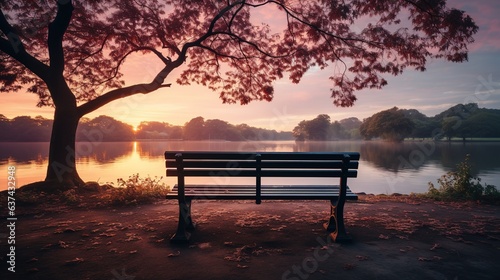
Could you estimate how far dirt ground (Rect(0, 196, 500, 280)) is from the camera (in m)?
3.61

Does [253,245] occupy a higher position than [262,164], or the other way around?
[262,164]

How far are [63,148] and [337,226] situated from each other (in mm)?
9351

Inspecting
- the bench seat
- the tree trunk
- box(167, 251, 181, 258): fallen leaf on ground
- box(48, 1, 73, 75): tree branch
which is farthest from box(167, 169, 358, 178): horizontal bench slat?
box(48, 1, 73, 75): tree branch

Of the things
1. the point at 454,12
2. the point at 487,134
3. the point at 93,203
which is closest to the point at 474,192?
the point at 454,12

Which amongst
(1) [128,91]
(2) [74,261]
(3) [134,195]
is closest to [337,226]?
(2) [74,261]

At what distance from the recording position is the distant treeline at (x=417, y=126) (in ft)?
334

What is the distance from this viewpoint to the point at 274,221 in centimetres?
577

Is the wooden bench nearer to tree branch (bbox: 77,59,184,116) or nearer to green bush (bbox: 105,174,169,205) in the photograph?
green bush (bbox: 105,174,169,205)

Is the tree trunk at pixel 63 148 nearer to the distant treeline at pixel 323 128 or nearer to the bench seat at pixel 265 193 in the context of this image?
the bench seat at pixel 265 193

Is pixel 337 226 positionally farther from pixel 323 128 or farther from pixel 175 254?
pixel 323 128

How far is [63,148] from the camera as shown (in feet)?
31.3

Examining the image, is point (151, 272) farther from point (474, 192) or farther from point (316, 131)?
point (316, 131)

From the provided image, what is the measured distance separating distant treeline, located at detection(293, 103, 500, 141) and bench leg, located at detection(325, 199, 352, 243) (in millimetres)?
106956

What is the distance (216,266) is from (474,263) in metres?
3.59
